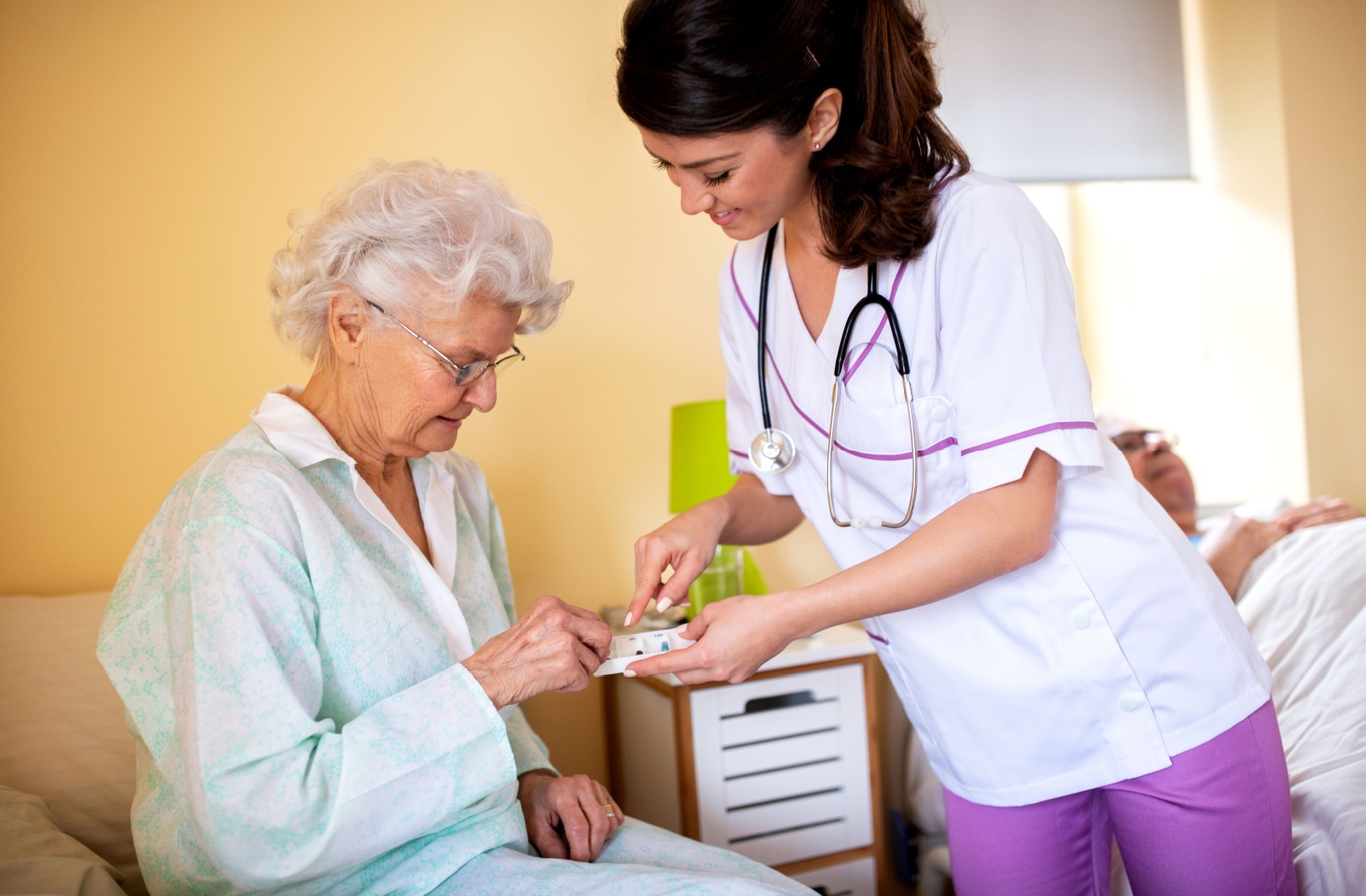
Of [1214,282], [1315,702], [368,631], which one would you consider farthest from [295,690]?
[1214,282]

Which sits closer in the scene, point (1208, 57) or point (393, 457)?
point (393, 457)

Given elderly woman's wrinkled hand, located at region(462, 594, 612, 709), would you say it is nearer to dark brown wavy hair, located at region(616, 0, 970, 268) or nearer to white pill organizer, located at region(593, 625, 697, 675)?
white pill organizer, located at region(593, 625, 697, 675)

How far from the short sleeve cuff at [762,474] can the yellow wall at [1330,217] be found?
7.89 feet

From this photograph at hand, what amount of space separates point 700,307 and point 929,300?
1.50 meters

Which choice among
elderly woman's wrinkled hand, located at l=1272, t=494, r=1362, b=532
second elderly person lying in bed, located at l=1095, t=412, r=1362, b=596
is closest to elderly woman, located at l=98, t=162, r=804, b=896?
second elderly person lying in bed, located at l=1095, t=412, r=1362, b=596

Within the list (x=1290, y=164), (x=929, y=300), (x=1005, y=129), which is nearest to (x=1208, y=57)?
(x=1290, y=164)

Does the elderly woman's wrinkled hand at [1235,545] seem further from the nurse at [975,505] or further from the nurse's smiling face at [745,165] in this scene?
the nurse's smiling face at [745,165]

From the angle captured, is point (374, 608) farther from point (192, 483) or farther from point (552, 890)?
point (552, 890)

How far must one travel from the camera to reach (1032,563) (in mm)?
1131

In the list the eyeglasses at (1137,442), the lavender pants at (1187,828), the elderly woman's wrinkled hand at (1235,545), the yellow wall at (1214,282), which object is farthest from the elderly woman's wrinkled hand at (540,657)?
the yellow wall at (1214,282)

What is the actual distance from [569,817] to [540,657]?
0.36 metres

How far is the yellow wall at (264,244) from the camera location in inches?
78.9

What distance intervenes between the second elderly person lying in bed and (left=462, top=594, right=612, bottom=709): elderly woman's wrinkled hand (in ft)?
6.13

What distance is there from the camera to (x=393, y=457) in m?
1.47
